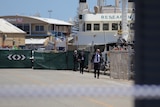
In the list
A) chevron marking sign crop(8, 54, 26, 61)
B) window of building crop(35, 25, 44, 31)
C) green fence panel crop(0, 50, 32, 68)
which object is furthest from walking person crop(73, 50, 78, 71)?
window of building crop(35, 25, 44, 31)

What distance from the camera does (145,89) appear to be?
2643mm

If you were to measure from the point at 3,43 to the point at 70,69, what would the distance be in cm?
4140

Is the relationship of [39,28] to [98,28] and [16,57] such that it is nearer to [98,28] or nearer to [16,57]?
[98,28]

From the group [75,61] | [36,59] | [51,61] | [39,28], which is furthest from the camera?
[39,28]

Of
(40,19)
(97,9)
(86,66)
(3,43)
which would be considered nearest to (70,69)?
(86,66)

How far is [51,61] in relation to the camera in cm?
3625

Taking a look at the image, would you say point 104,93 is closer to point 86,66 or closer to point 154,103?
point 154,103

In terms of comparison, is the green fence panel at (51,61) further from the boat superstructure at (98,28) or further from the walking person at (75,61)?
the boat superstructure at (98,28)

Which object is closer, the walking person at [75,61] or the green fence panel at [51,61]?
the walking person at [75,61]

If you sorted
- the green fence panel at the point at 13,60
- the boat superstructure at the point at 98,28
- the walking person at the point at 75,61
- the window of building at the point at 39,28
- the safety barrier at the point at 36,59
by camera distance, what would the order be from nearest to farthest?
the walking person at the point at 75,61 < the safety barrier at the point at 36,59 < the green fence panel at the point at 13,60 < the boat superstructure at the point at 98,28 < the window of building at the point at 39,28

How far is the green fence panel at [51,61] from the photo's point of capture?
36031 millimetres


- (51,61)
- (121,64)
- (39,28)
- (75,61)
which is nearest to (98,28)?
(51,61)

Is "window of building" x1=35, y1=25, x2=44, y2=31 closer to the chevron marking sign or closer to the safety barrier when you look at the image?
the safety barrier

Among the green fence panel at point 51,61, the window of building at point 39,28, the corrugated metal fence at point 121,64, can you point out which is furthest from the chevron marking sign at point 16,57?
the window of building at point 39,28
